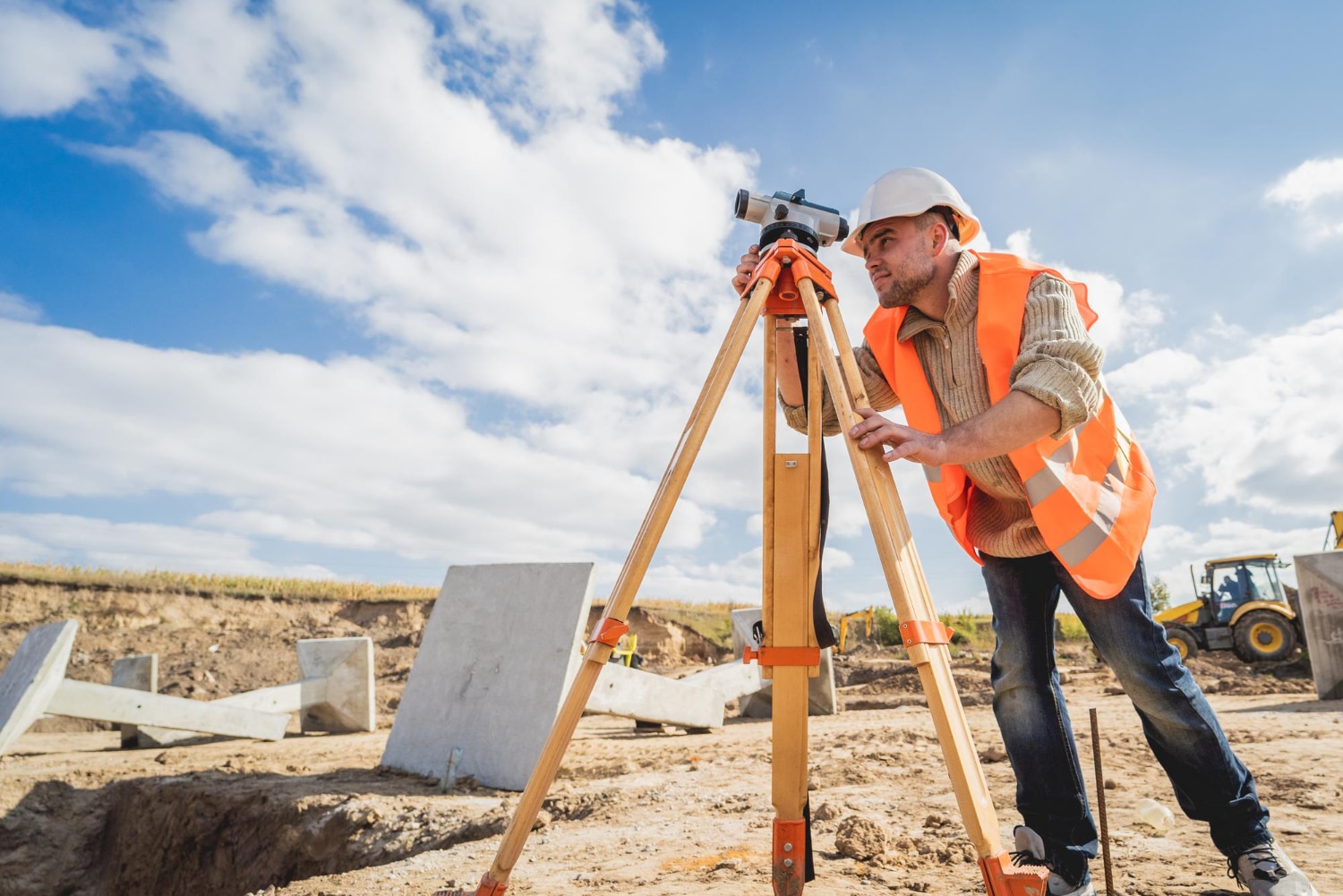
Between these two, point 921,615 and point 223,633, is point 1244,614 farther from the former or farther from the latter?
point 223,633

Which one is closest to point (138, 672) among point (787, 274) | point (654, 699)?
point (654, 699)

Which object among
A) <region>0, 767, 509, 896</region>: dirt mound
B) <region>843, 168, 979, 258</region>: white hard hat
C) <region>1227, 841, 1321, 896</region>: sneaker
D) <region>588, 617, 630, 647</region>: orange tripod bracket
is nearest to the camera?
<region>588, 617, 630, 647</region>: orange tripod bracket

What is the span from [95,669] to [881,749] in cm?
1507

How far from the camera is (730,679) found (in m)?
7.42

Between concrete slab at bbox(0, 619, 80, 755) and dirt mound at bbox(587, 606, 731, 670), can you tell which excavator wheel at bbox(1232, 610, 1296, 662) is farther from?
concrete slab at bbox(0, 619, 80, 755)

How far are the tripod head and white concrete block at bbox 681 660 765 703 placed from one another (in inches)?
197

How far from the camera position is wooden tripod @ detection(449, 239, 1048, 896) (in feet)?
5.11

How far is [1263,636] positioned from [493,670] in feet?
46.9

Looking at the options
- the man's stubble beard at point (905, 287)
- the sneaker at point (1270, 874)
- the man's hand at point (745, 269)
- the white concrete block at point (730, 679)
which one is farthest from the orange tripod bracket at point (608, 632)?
the white concrete block at point (730, 679)

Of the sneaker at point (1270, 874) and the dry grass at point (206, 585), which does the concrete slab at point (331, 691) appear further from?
the dry grass at point (206, 585)

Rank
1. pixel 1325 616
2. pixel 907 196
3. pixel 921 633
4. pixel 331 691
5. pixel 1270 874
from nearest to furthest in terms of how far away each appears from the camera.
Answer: pixel 921 633 < pixel 1270 874 < pixel 907 196 < pixel 331 691 < pixel 1325 616

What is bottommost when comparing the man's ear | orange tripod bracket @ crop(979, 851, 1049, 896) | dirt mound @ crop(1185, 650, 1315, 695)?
orange tripod bracket @ crop(979, 851, 1049, 896)

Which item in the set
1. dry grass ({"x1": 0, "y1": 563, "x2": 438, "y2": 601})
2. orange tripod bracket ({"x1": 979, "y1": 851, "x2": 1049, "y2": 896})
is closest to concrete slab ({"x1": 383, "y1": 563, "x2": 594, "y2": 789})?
orange tripod bracket ({"x1": 979, "y1": 851, "x2": 1049, "y2": 896})

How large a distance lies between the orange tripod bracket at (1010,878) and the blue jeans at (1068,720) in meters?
0.86
